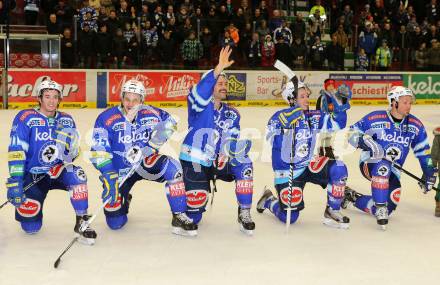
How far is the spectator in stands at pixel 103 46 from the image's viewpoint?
16.9 metres

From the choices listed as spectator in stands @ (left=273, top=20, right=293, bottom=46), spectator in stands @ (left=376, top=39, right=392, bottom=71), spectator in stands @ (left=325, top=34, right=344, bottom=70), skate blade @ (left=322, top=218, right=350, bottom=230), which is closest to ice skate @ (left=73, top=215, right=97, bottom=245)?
skate blade @ (left=322, top=218, right=350, bottom=230)

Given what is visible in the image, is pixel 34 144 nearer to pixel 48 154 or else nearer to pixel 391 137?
pixel 48 154

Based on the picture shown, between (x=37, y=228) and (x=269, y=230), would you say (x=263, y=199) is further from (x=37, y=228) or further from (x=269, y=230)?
(x=37, y=228)

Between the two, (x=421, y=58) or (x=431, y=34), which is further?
(x=431, y=34)

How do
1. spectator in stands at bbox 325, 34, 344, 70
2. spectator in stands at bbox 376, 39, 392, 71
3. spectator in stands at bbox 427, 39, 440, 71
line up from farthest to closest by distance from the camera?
spectator in stands at bbox 427, 39, 440, 71 → spectator in stands at bbox 376, 39, 392, 71 → spectator in stands at bbox 325, 34, 344, 70

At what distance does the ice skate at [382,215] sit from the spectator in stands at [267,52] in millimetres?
13013

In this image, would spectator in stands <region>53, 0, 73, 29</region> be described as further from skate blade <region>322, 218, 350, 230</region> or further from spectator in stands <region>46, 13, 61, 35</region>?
skate blade <region>322, 218, 350, 230</region>

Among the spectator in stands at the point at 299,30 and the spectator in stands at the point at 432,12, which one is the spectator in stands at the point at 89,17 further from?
the spectator in stands at the point at 432,12

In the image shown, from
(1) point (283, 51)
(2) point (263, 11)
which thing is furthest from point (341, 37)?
(2) point (263, 11)

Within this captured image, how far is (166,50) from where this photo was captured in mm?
17812

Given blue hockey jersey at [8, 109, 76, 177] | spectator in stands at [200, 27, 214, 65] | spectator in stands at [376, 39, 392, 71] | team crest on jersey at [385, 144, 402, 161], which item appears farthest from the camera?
spectator in stands at [376, 39, 392, 71]

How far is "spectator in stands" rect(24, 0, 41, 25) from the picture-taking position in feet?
57.4

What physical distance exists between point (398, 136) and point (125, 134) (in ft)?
8.96

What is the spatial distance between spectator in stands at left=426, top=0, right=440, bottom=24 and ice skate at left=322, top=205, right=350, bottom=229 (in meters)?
18.1
